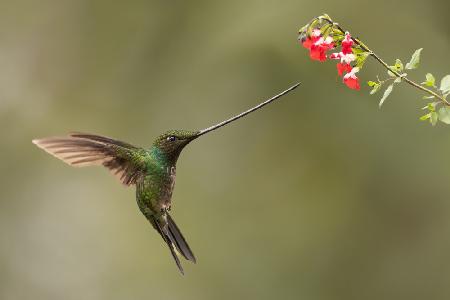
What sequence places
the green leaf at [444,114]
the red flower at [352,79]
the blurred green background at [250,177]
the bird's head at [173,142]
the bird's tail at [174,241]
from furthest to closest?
the blurred green background at [250,177]
the bird's tail at [174,241]
the bird's head at [173,142]
the red flower at [352,79]
the green leaf at [444,114]

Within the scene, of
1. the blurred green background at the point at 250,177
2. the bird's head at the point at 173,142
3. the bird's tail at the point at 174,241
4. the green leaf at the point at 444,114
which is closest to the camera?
the green leaf at the point at 444,114

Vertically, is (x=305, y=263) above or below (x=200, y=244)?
below

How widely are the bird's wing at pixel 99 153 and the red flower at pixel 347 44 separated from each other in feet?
2.46

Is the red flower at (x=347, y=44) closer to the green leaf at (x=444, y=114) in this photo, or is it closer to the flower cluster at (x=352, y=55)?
the flower cluster at (x=352, y=55)

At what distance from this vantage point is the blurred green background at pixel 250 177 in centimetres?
550

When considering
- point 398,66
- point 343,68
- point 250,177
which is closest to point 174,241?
point 343,68

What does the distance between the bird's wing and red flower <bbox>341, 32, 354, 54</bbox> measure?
2.46ft

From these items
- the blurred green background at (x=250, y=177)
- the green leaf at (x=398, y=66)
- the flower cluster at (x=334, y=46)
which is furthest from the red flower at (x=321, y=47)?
the blurred green background at (x=250, y=177)

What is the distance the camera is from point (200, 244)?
5723 millimetres

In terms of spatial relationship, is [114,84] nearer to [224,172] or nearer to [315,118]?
[224,172]

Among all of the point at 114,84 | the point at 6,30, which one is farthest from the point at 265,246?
the point at 6,30

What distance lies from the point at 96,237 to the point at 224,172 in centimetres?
116

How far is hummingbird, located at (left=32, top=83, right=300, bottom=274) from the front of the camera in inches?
83.8

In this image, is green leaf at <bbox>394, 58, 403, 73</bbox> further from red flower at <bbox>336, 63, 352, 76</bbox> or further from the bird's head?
the bird's head
